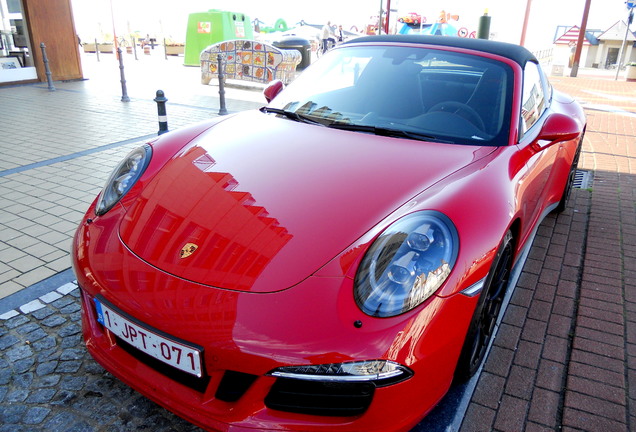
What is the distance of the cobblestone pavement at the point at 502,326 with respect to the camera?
76.3 inches

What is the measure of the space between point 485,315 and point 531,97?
143 centimetres

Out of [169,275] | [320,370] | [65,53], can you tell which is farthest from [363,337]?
[65,53]

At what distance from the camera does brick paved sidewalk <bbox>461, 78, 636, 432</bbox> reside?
1.99 m

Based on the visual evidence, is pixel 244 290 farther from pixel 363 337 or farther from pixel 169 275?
pixel 363 337

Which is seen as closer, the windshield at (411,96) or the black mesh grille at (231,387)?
the black mesh grille at (231,387)

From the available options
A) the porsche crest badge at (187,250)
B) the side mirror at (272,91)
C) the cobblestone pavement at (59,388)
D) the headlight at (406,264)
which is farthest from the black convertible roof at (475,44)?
the cobblestone pavement at (59,388)

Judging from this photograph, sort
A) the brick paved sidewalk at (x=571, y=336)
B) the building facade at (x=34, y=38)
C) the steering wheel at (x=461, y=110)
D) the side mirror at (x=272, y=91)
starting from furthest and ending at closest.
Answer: the building facade at (x=34, y=38)
the side mirror at (x=272, y=91)
the steering wheel at (x=461, y=110)
the brick paved sidewalk at (x=571, y=336)

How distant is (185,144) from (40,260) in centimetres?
144

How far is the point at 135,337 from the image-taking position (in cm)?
162

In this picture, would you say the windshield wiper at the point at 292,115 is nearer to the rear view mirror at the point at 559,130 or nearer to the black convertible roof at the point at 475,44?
the black convertible roof at the point at 475,44

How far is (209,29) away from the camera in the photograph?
16078 mm

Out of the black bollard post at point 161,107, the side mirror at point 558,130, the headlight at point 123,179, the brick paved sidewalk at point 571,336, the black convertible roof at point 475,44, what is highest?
the black convertible roof at point 475,44

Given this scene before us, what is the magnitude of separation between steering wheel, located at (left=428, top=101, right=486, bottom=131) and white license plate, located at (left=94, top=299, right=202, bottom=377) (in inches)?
70.0

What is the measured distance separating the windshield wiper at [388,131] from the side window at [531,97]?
0.53 m
